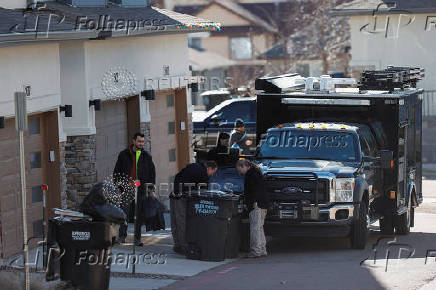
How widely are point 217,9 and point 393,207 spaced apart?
212ft

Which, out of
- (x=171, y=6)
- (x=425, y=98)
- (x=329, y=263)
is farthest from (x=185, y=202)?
(x=171, y=6)

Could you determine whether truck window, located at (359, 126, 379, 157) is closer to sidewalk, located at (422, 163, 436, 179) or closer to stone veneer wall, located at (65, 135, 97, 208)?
stone veneer wall, located at (65, 135, 97, 208)

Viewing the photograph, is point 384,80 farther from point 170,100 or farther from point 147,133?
point 170,100

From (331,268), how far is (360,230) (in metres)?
1.82

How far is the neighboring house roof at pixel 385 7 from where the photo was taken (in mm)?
37594

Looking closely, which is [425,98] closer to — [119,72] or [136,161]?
[119,72]

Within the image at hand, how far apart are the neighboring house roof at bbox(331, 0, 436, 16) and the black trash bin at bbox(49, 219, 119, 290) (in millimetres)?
25884

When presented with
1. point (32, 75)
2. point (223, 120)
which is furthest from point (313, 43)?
point (32, 75)

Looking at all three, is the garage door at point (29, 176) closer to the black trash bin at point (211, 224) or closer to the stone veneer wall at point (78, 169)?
the stone veneer wall at point (78, 169)

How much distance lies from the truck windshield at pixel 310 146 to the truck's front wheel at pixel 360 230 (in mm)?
→ 1066

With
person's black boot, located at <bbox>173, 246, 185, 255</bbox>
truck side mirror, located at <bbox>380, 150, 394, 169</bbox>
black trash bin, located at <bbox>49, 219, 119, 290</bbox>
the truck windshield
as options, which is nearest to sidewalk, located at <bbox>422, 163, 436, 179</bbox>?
truck side mirror, located at <bbox>380, 150, 394, 169</bbox>

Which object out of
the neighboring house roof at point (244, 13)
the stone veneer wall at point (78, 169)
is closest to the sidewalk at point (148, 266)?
the stone veneer wall at point (78, 169)

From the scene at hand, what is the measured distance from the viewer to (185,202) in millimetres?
16844

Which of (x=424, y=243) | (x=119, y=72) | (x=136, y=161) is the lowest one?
(x=424, y=243)
